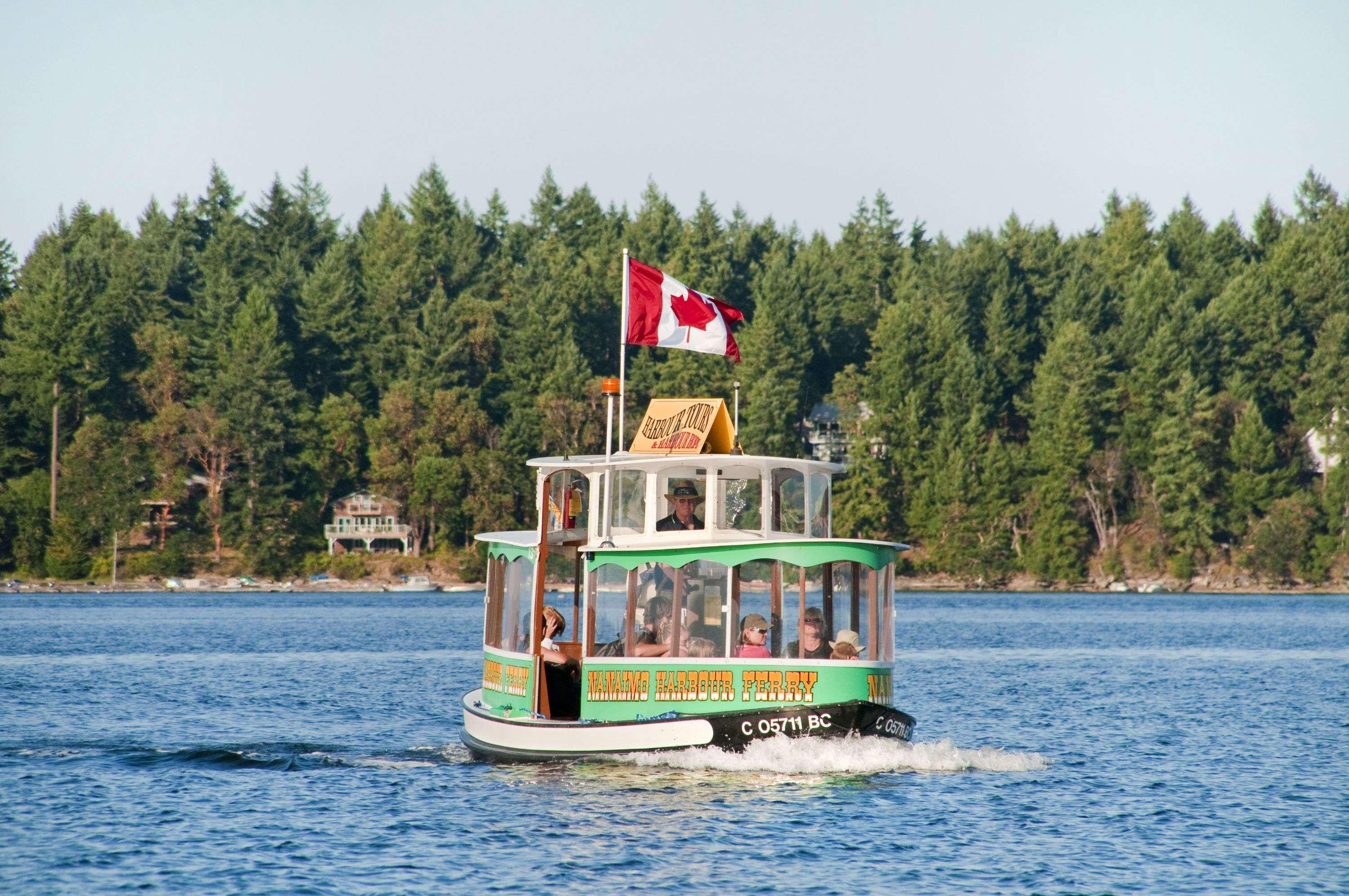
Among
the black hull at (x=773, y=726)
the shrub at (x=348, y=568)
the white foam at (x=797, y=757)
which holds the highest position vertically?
the shrub at (x=348, y=568)

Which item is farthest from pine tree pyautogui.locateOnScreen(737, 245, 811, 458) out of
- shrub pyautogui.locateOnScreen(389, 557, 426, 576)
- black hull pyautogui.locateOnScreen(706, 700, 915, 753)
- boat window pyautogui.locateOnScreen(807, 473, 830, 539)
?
black hull pyautogui.locateOnScreen(706, 700, 915, 753)

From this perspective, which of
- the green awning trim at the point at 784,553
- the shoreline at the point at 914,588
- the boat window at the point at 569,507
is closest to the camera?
the green awning trim at the point at 784,553

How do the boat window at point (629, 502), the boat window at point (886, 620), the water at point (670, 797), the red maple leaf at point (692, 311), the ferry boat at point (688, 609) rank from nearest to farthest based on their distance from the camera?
the water at point (670, 797), the ferry boat at point (688, 609), the boat window at point (886, 620), the boat window at point (629, 502), the red maple leaf at point (692, 311)

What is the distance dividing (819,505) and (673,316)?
4.68 m

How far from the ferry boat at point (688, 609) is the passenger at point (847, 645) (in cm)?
3

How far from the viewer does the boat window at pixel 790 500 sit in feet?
92.1

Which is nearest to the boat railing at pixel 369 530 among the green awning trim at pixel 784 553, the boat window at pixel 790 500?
the boat window at pixel 790 500

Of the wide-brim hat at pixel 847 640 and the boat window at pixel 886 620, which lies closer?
the wide-brim hat at pixel 847 640

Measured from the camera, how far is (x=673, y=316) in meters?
30.4

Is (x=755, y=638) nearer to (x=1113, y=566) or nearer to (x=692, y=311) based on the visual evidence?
(x=692, y=311)

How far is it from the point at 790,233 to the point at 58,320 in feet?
229

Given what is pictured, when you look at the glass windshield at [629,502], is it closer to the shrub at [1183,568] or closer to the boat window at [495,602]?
the boat window at [495,602]

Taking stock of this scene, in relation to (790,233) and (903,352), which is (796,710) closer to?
(903,352)

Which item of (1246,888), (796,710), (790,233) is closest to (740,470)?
(796,710)
